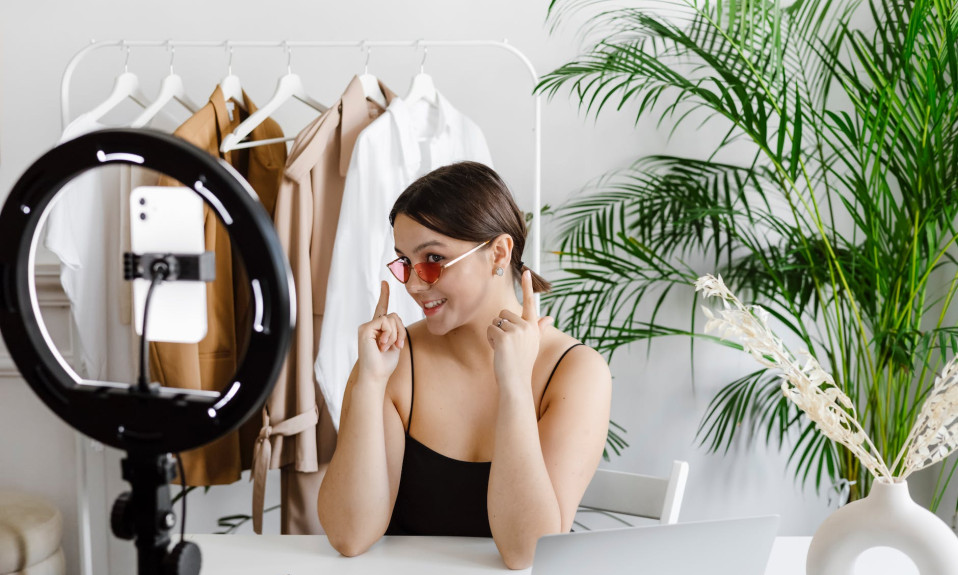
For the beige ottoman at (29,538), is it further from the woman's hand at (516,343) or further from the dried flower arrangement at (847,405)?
the dried flower arrangement at (847,405)

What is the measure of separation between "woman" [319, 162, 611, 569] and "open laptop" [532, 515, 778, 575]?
418mm

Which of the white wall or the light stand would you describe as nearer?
the light stand

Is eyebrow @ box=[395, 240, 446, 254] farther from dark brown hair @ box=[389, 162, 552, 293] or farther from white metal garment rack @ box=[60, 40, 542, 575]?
white metal garment rack @ box=[60, 40, 542, 575]

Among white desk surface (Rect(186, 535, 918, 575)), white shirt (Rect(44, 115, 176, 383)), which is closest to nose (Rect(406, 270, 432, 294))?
white desk surface (Rect(186, 535, 918, 575))

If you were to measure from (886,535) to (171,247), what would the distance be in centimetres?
85

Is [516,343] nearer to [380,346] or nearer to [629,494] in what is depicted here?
[380,346]

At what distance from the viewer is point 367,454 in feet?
4.46

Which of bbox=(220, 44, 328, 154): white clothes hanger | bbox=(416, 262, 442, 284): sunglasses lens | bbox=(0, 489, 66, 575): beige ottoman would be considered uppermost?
bbox=(220, 44, 328, 154): white clothes hanger

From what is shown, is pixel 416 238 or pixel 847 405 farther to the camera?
pixel 416 238

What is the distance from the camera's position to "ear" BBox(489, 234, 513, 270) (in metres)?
1.47

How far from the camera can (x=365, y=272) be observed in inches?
75.2

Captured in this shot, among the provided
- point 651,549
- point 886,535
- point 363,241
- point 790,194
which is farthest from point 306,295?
point 790,194

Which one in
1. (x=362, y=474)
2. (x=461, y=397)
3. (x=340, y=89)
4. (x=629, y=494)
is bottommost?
(x=629, y=494)

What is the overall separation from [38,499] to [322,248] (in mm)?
1216
